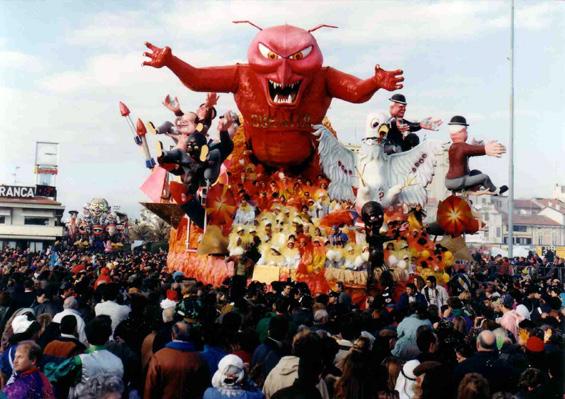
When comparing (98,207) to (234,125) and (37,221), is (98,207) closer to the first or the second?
(37,221)

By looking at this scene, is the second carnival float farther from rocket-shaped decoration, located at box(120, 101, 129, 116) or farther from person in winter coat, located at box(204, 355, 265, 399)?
person in winter coat, located at box(204, 355, 265, 399)

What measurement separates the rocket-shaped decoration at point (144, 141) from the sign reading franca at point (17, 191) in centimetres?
3637

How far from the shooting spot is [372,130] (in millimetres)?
17734

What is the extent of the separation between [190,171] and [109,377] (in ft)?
48.9

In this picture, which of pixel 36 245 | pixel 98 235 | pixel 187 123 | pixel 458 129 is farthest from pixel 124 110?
pixel 36 245

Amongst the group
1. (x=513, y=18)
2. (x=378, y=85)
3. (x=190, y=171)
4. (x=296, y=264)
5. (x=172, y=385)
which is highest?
(x=513, y=18)

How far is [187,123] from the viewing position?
22.3m

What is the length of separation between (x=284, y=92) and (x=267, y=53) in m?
0.96

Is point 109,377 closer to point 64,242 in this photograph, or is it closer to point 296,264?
point 296,264

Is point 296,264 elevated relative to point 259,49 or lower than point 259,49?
lower

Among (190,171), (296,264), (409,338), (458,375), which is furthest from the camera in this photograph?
(190,171)

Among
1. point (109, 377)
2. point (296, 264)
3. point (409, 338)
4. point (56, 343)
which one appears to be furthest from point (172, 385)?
point (296, 264)

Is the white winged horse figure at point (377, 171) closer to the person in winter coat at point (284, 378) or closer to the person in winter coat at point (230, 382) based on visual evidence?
the person in winter coat at point (284, 378)

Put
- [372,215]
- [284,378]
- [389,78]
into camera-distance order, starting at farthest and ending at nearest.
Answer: [389,78], [372,215], [284,378]
